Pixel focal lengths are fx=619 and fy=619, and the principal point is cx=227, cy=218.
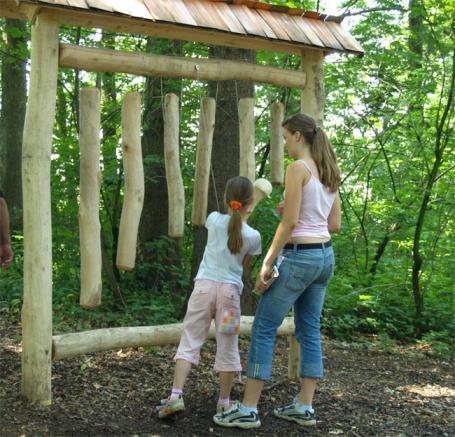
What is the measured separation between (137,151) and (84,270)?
0.82 m

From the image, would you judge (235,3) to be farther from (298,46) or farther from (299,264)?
(299,264)

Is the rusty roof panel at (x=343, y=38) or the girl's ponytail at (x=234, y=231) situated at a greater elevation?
the rusty roof panel at (x=343, y=38)

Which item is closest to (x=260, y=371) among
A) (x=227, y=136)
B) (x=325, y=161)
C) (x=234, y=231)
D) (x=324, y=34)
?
(x=234, y=231)

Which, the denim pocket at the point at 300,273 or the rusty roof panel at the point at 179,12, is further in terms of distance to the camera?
the rusty roof panel at the point at 179,12

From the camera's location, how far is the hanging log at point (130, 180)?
394cm

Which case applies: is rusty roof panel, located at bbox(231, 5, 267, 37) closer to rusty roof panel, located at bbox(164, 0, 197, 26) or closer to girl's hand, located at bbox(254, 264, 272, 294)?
rusty roof panel, located at bbox(164, 0, 197, 26)

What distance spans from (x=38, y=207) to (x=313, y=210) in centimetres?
165

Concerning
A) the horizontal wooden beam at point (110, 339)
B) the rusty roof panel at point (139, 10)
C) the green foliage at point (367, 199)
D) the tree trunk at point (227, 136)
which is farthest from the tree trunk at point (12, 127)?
the rusty roof panel at point (139, 10)

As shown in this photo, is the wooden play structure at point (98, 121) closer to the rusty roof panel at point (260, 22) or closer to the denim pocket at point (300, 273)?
the rusty roof panel at point (260, 22)

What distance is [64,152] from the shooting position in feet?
21.5

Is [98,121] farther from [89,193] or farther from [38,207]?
[38,207]

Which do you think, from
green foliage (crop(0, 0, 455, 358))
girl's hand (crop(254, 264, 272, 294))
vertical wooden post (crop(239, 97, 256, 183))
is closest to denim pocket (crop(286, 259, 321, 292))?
girl's hand (crop(254, 264, 272, 294))

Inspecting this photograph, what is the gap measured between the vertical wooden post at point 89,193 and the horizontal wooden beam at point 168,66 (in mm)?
196

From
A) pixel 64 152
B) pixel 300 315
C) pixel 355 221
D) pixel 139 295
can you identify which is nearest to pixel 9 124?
pixel 64 152
